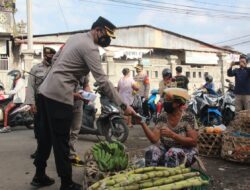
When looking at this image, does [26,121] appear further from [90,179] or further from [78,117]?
[90,179]

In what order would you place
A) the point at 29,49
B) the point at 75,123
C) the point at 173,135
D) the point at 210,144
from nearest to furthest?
1. the point at 173,135
2. the point at 75,123
3. the point at 210,144
4. the point at 29,49

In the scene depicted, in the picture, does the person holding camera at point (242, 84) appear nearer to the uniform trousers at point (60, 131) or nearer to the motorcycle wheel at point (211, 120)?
the motorcycle wheel at point (211, 120)

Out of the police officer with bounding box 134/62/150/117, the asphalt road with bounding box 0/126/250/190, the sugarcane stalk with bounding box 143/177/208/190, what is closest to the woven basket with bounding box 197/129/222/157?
the asphalt road with bounding box 0/126/250/190

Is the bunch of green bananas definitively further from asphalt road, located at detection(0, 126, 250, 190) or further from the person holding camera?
the person holding camera

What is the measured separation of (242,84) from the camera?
954cm

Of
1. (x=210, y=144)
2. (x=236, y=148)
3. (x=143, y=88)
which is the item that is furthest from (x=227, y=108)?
(x=236, y=148)

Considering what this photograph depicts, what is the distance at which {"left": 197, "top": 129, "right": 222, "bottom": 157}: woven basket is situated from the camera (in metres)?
7.05

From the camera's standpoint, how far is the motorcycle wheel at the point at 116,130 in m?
8.43

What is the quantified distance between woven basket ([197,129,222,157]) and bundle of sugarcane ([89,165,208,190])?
351 centimetres

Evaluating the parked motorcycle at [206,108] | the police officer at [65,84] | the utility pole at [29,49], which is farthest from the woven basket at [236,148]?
the utility pole at [29,49]

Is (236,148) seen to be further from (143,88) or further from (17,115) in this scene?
(17,115)

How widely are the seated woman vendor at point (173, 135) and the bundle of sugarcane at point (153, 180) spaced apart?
583 millimetres

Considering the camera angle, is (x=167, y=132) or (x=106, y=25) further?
(x=106, y=25)

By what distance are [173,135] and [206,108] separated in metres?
6.02
